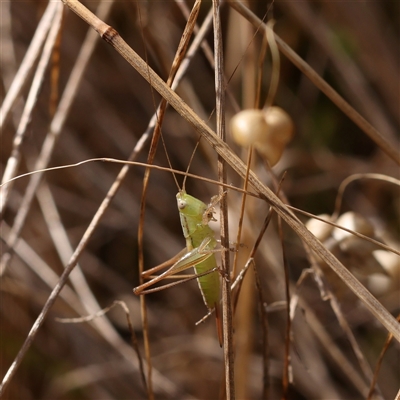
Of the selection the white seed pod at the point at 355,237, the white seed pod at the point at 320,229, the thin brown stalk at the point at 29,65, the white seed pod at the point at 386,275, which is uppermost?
the thin brown stalk at the point at 29,65

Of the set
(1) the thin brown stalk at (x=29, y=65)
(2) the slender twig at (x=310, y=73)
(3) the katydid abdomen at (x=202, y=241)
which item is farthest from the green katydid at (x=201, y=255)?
(1) the thin brown stalk at (x=29, y=65)

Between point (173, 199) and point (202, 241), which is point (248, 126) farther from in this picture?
point (173, 199)

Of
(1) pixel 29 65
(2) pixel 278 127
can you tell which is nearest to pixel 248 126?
(2) pixel 278 127

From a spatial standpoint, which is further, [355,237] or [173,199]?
[173,199]

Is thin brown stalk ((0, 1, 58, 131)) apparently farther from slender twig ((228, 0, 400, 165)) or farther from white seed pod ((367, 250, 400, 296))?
white seed pod ((367, 250, 400, 296))

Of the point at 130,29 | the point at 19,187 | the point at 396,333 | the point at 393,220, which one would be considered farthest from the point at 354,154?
the point at 396,333

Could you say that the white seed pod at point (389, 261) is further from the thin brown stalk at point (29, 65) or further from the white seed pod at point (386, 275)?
the thin brown stalk at point (29, 65)

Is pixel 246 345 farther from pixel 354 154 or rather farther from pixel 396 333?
pixel 354 154

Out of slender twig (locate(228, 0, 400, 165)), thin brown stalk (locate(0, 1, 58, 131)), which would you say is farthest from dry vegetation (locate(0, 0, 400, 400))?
slender twig (locate(228, 0, 400, 165))
